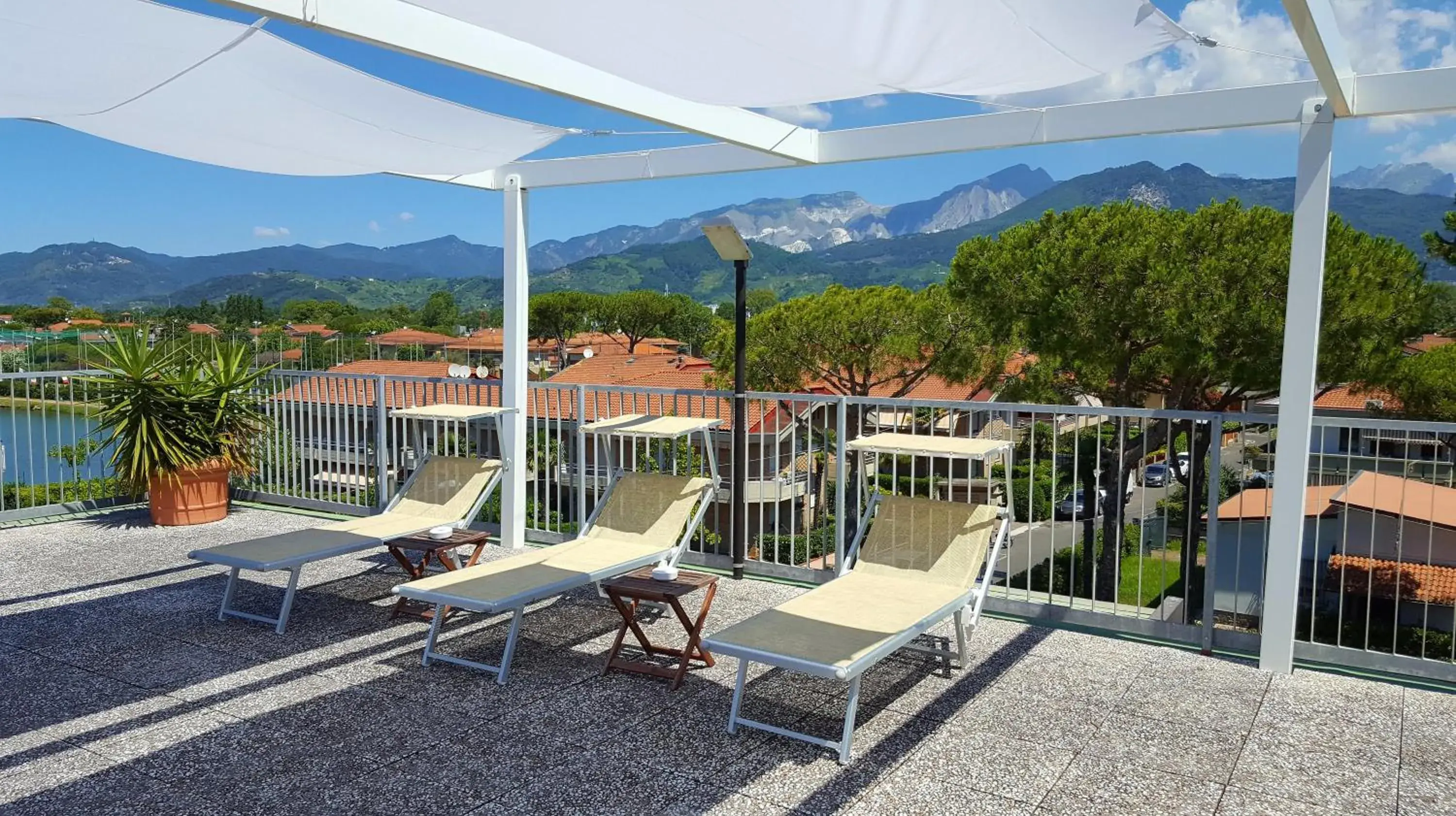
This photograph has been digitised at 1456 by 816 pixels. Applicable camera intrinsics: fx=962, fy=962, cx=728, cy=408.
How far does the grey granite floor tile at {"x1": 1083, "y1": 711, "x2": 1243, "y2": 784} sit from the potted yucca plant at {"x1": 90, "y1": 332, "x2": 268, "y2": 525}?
7.13 meters

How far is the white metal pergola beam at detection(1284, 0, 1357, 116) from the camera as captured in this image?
323 cm

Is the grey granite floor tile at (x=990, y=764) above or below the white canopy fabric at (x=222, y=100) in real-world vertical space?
below

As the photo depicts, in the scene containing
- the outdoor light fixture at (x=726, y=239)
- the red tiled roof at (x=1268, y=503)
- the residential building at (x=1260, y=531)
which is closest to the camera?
the red tiled roof at (x=1268, y=503)

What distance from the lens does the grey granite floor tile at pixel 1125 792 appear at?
322 cm

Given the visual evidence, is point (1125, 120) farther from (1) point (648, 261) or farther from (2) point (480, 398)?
(1) point (648, 261)

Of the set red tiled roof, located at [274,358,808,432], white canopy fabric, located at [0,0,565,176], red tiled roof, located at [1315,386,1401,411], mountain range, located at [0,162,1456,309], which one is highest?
mountain range, located at [0,162,1456,309]

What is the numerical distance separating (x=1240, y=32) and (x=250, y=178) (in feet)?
482

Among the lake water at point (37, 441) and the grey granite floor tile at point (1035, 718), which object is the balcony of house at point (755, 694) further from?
the lake water at point (37, 441)

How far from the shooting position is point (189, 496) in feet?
25.8

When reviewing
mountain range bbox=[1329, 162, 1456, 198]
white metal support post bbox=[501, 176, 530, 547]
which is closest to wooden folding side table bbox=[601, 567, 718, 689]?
white metal support post bbox=[501, 176, 530, 547]

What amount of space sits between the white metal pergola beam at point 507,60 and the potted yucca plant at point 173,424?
5261mm

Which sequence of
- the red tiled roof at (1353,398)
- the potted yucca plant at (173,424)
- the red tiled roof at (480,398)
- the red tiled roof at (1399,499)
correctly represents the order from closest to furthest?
the red tiled roof at (1399,499) → the red tiled roof at (480,398) → the potted yucca plant at (173,424) → the red tiled roof at (1353,398)

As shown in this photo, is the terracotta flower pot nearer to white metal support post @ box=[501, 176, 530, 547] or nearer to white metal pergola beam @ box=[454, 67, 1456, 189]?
white metal support post @ box=[501, 176, 530, 547]

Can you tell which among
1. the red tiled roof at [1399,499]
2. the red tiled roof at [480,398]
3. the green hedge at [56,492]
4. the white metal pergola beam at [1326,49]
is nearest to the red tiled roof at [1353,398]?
the red tiled roof at [1399,499]
